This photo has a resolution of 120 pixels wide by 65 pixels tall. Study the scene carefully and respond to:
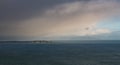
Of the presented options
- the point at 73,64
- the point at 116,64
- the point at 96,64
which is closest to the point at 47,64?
the point at 73,64

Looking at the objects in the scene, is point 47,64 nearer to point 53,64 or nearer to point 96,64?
point 53,64

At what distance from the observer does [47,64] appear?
309 ft

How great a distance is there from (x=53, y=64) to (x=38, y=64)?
5482mm

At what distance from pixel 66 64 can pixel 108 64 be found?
1509 cm

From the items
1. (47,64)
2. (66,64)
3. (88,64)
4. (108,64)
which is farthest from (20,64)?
(108,64)

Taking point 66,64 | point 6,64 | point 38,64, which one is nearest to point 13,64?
point 6,64

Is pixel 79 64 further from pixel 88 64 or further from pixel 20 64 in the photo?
pixel 20 64

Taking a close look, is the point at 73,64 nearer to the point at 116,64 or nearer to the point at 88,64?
the point at 88,64

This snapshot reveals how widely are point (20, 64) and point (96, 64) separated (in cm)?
2653

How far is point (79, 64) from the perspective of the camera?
90812 millimetres

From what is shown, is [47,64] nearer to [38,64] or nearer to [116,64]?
[38,64]

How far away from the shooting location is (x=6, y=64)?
90.5 meters

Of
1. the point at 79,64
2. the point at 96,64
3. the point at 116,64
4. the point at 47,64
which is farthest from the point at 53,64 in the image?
the point at 116,64

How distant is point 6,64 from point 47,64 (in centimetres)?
1444
